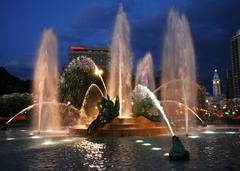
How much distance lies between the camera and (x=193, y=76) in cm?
4222

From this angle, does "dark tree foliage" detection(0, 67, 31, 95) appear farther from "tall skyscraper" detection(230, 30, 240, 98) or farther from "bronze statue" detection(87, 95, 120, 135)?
"tall skyscraper" detection(230, 30, 240, 98)

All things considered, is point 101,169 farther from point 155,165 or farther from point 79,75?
point 79,75

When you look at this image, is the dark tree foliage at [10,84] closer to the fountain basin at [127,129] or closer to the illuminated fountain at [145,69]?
the illuminated fountain at [145,69]

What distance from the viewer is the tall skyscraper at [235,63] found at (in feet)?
532

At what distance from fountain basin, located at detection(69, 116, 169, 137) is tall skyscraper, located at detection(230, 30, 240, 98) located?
142m

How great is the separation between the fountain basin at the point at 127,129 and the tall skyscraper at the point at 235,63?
141781mm

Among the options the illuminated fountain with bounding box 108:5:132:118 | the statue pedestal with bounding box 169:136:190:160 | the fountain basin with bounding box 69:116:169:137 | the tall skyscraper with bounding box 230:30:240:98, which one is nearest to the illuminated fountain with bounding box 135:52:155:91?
the illuminated fountain with bounding box 108:5:132:118

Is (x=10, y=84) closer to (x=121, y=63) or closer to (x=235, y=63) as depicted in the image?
(x=121, y=63)

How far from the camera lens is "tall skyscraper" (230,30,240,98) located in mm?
162050

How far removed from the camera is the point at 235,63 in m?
176

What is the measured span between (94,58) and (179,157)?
209 feet

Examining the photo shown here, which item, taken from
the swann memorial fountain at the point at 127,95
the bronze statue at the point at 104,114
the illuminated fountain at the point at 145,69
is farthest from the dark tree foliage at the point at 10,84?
the bronze statue at the point at 104,114

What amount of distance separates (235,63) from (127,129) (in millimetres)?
161036

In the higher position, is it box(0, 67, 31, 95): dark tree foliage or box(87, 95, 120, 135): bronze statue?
box(0, 67, 31, 95): dark tree foliage
